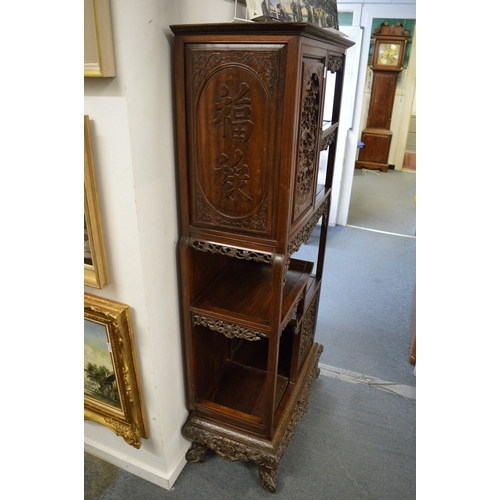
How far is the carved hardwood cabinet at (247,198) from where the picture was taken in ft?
3.53

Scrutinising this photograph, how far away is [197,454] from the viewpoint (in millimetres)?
1633

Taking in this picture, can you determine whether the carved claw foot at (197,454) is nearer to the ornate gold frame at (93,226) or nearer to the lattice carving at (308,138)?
the ornate gold frame at (93,226)

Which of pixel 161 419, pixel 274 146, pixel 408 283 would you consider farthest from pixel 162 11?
pixel 408 283

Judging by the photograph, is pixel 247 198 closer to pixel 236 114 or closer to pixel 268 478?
pixel 236 114

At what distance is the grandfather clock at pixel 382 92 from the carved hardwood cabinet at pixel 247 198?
5.11m

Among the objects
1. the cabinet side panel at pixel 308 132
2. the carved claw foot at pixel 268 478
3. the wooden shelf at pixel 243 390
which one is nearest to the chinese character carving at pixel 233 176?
the cabinet side panel at pixel 308 132

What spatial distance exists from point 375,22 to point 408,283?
14.9ft

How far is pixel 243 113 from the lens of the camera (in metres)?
1.13

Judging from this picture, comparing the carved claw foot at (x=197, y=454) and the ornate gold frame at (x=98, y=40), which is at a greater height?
the ornate gold frame at (x=98, y=40)

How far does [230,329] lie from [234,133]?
2.20 ft

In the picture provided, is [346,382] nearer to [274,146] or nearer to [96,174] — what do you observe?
[274,146]

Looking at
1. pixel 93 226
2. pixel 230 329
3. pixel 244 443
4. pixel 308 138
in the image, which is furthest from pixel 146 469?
pixel 308 138

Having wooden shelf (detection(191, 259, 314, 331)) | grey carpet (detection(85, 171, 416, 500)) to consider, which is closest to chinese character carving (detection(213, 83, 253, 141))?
wooden shelf (detection(191, 259, 314, 331))

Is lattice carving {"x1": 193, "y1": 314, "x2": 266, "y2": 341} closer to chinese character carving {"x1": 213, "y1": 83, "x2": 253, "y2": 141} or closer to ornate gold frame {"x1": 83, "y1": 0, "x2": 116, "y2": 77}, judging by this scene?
chinese character carving {"x1": 213, "y1": 83, "x2": 253, "y2": 141}
